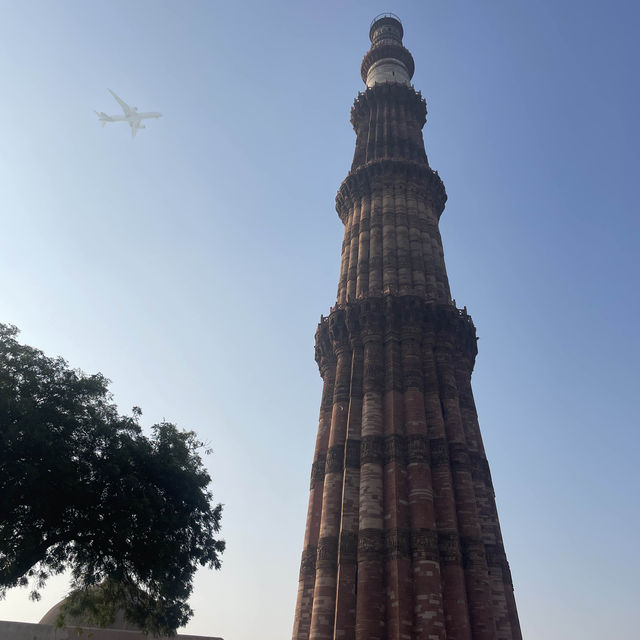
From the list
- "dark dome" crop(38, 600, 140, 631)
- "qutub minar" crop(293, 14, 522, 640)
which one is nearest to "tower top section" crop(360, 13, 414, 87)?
"qutub minar" crop(293, 14, 522, 640)

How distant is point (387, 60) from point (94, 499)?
125ft

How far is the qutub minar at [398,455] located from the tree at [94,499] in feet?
16.6

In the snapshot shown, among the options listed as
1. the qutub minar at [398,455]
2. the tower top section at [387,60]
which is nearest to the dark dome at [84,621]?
the qutub minar at [398,455]

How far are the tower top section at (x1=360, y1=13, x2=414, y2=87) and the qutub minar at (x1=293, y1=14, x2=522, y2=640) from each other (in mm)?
11435

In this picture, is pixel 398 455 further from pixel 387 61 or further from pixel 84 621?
pixel 387 61

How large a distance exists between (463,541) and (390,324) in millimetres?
10216

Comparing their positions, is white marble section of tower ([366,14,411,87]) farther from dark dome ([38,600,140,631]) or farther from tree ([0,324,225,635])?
dark dome ([38,600,140,631])

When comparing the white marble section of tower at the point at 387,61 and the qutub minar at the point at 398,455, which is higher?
the white marble section of tower at the point at 387,61

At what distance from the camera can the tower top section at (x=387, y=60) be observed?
42844 millimetres

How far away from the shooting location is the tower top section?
141 ft

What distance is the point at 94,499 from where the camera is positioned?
736 inches

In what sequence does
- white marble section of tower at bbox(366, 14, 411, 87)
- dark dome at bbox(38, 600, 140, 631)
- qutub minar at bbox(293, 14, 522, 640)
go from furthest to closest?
white marble section of tower at bbox(366, 14, 411, 87) < dark dome at bbox(38, 600, 140, 631) < qutub minar at bbox(293, 14, 522, 640)

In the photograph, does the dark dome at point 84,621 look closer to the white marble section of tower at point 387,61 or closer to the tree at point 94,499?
the tree at point 94,499

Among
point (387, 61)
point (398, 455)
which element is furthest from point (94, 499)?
point (387, 61)
